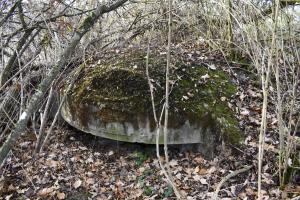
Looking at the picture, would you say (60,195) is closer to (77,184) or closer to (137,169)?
(77,184)

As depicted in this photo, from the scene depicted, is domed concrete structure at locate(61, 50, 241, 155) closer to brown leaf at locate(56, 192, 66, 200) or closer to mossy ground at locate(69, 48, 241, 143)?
mossy ground at locate(69, 48, 241, 143)

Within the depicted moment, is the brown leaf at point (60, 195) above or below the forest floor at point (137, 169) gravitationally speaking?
below

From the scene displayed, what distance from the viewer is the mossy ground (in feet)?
13.9

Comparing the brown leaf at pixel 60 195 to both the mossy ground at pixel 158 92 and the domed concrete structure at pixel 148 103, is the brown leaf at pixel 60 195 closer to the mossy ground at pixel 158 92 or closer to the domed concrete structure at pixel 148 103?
the domed concrete structure at pixel 148 103

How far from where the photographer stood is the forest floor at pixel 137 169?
147 inches

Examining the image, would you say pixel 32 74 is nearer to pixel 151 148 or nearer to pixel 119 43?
pixel 119 43

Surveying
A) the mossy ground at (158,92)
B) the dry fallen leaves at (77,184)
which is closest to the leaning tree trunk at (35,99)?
the mossy ground at (158,92)

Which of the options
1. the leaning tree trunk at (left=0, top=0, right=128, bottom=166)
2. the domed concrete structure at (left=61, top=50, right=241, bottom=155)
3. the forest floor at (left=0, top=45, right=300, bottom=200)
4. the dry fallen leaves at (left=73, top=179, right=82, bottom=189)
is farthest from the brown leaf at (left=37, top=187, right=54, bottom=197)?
the leaning tree trunk at (left=0, top=0, right=128, bottom=166)

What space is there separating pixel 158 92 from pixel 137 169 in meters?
0.98

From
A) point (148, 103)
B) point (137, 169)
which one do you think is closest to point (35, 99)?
point (148, 103)

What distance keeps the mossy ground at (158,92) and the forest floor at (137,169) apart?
23cm

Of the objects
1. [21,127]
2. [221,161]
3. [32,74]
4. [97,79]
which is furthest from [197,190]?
[32,74]

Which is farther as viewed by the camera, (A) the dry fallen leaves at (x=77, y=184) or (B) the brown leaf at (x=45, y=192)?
(A) the dry fallen leaves at (x=77, y=184)

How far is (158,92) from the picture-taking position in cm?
435
